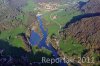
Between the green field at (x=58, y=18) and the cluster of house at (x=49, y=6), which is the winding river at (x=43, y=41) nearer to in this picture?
the green field at (x=58, y=18)

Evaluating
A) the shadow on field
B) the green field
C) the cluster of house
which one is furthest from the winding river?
the cluster of house

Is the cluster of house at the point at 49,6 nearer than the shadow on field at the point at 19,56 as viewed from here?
No

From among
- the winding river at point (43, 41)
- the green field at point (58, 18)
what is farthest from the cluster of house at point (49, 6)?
the winding river at point (43, 41)

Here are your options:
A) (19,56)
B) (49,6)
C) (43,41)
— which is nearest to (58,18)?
(43,41)

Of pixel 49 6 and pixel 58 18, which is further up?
pixel 49 6

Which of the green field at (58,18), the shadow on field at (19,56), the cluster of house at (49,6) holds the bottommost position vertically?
the shadow on field at (19,56)

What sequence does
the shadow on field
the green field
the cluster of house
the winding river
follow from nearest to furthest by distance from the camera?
the shadow on field < the winding river < the green field < the cluster of house

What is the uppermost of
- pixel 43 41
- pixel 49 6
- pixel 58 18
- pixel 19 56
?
pixel 49 6

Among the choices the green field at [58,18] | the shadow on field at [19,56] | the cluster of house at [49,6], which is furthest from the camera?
the cluster of house at [49,6]

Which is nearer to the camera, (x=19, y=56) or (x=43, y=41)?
(x=19, y=56)

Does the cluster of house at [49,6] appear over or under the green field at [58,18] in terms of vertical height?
over

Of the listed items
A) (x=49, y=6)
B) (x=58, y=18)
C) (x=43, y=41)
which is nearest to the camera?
(x=43, y=41)

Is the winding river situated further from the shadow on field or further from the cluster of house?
A: the cluster of house

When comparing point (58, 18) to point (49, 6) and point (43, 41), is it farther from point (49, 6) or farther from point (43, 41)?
point (49, 6)
